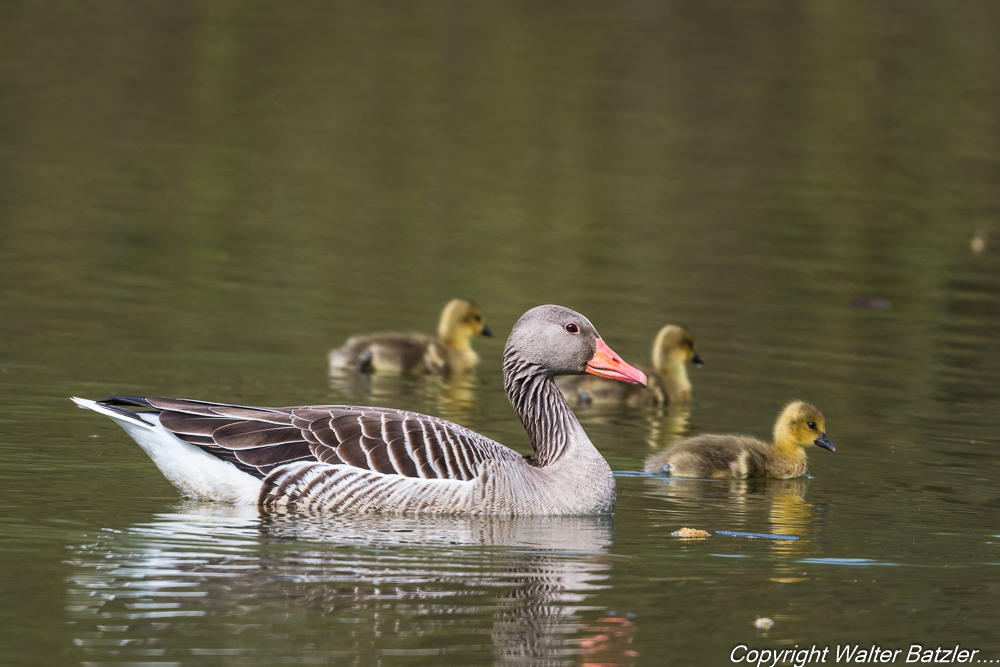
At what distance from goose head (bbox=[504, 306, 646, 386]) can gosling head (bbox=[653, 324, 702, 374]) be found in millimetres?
4163

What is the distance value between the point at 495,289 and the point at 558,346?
7.77 meters

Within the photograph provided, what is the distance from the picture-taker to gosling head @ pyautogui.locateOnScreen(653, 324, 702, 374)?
14.5 m

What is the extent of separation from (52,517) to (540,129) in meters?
19.9

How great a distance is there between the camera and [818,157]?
91.2 feet

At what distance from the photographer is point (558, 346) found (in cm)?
1027

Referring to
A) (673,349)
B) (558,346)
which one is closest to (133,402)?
(558,346)

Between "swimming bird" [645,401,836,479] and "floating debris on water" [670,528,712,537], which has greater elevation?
"swimming bird" [645,401,836,479]

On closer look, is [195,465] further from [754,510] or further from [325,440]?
[754,510]

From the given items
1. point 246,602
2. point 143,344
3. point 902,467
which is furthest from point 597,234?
point 246,602

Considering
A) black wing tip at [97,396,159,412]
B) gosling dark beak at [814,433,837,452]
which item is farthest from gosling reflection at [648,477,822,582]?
→ black wing tip at [97,396,159,412]

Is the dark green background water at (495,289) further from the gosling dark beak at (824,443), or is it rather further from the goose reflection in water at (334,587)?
the gosling dark beak at (824,443)

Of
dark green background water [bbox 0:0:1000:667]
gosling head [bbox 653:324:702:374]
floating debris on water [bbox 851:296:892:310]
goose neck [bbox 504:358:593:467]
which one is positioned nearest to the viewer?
dark green background water [bbox 0:0:1000:667]

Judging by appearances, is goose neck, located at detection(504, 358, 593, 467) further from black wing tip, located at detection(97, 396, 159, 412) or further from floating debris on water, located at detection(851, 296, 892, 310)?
floating debris on water, located at detection(851, 296, 892, 310)

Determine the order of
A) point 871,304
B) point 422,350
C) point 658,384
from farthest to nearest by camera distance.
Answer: point 871,304
point 422,350
point 658,384
